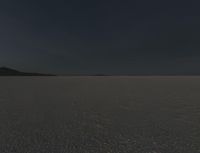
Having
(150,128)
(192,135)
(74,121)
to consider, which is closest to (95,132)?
(74,121)

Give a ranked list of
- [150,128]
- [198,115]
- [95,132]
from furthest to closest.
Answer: [198,115], [150,128], [95,132]

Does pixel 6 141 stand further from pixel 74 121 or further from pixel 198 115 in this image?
pixel 198 115

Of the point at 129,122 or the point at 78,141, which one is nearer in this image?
the point at 78,141

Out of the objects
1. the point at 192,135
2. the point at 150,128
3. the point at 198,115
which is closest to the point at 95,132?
the point at 150,128

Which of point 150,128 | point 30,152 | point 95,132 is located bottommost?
point 30,152

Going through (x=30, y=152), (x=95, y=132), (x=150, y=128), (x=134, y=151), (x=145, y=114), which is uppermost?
(x=145, y=114)

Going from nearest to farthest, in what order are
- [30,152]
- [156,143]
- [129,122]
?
1. [30,152]
2. [156,143]
3. [129,122]

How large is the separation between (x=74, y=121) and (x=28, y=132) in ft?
3.00

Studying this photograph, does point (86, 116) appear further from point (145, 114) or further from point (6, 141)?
point (6, 141)

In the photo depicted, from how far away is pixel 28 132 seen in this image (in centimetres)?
263

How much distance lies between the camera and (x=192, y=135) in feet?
8.16

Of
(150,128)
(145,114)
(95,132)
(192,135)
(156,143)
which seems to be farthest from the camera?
(145,114)

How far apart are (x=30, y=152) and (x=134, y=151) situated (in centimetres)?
127

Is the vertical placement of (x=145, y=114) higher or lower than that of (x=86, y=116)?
higher
